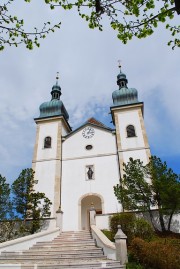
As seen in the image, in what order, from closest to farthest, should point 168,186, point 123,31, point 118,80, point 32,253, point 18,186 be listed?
point 123,31, point 32,253, point 168,186, point 18,186, point 118,80

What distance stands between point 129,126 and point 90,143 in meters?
4.14

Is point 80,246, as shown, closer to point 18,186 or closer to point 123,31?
point 18,186

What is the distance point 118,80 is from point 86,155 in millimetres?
10859

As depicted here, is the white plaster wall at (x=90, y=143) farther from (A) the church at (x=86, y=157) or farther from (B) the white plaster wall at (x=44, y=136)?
(B) the white plaster wall at (x=44, y=136)

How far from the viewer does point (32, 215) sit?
15.9 metres

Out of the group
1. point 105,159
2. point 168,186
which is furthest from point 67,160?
point 168,186

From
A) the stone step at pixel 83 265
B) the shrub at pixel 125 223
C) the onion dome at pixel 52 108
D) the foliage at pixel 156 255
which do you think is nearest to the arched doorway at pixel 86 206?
the shrub at pixel 125 223

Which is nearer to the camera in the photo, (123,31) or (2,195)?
(123,31)

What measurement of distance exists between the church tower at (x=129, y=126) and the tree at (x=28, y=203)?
22.5 feet

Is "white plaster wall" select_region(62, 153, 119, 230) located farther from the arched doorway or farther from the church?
the arched doorway

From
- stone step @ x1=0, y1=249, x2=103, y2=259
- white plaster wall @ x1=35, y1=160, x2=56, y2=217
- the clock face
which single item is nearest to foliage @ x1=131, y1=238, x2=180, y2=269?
stone step @ x1=0, y1=249, x2=103, y2=259

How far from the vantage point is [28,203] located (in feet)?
52.8

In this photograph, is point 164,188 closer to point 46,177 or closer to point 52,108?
point 46,177

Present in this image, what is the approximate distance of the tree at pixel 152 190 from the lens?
42.0ft
